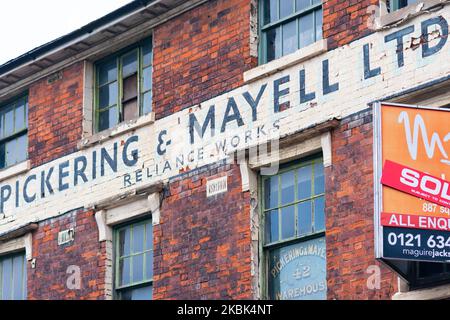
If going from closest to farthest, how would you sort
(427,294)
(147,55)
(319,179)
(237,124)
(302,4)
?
(427,294), (319,179), (302,4), (237,124), (147,55)

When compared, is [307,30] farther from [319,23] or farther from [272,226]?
[272,226]

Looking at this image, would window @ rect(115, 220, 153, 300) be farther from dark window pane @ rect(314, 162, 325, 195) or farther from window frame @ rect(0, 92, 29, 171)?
dark window pane @ rect(314, 162, 325, 195)

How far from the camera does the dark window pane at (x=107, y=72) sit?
23844 mm

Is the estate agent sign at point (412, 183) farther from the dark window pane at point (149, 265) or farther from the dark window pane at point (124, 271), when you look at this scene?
the dark window pane at point (124, 271)

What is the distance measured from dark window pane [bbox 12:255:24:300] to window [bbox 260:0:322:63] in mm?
5756

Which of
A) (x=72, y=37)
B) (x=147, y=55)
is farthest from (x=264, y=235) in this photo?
(x=72, y=37)

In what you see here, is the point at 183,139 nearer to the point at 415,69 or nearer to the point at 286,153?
the point at 286,153

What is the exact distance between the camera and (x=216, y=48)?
22.1m

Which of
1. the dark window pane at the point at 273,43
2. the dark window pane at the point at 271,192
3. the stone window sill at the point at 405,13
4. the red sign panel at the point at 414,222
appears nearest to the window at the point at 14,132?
the dark window pane at the point at 273,43

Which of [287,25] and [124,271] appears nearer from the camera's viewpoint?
[287,25]

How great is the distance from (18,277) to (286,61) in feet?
21.1

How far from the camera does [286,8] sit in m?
21.3

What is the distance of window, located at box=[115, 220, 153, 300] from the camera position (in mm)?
22438
